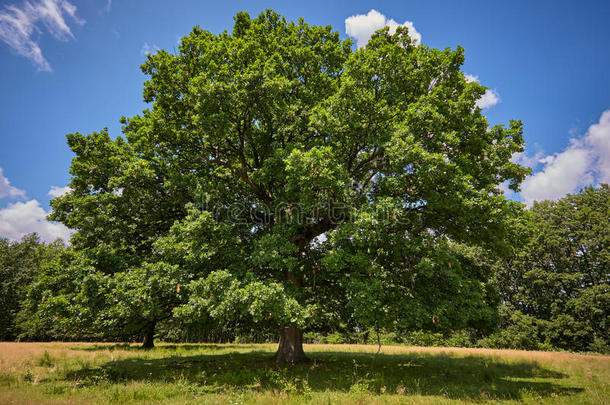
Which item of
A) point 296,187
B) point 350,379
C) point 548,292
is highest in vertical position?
point 296,187

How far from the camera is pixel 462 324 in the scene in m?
12.2

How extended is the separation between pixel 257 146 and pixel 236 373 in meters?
11.8

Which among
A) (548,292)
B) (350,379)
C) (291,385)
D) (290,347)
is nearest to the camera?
(291,385)

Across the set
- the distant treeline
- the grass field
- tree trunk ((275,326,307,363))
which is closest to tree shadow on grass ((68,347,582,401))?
the grass field

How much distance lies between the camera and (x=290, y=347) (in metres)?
16.1

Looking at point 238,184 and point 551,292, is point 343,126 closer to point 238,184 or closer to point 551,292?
point 238,184

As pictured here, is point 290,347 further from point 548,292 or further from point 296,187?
point 548,292

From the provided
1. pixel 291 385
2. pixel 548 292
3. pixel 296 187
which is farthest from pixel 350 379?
pixel 548 292

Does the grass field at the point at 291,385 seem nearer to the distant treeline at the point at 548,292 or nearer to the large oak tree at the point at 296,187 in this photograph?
the large oak tree at the point at 296,187

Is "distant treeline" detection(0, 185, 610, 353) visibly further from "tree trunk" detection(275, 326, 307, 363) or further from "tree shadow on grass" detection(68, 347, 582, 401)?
"tree shadow on grass" detection(68, 347, 582, 401)

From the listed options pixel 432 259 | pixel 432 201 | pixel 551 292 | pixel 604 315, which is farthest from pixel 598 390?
pixel 551 292

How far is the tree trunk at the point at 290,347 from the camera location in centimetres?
1584

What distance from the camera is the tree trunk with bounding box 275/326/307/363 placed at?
15844mm

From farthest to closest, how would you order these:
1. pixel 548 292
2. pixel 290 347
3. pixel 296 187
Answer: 1. pixel 548 292
2. pixel 290 347
3. pixel 296 187
